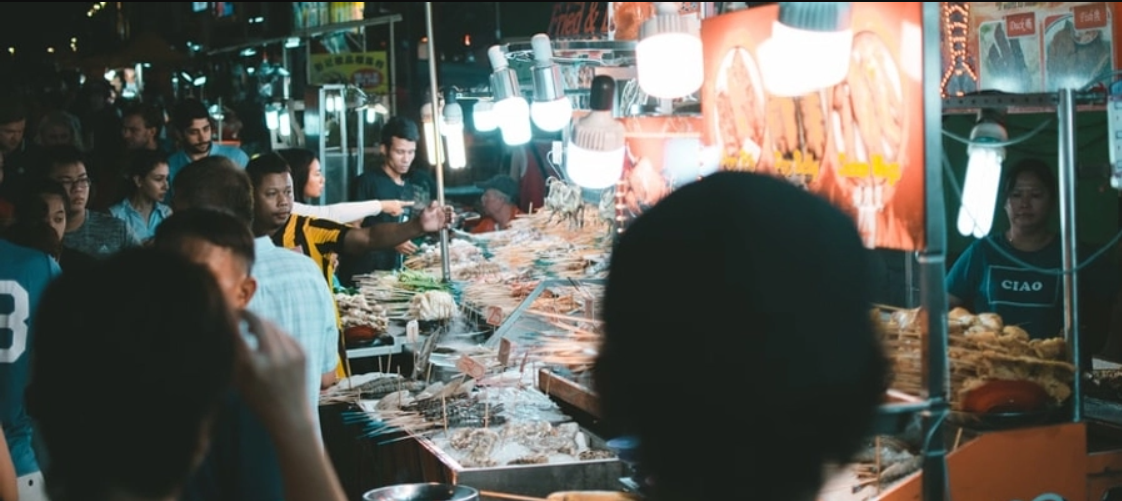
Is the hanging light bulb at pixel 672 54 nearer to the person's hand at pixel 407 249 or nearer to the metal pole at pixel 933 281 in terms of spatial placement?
the metal pole at pixel 933 281

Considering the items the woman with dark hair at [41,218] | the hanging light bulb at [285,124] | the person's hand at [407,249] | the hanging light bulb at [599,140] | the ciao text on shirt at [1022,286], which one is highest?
the hanging light bulb at [285,124]

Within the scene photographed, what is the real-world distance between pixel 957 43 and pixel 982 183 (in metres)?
2.71

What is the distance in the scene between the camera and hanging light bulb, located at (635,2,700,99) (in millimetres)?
4355

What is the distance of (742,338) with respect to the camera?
129cm

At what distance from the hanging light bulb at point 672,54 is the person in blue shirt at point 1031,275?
2.10 meters

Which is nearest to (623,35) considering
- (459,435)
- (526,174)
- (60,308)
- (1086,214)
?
(459,435)

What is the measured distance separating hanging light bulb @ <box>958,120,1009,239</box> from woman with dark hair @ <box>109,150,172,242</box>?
18.5ft

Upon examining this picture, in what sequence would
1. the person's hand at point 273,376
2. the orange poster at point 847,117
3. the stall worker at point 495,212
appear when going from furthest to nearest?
the stall worker at point 495,212 → the orange poster at point 847,117 → the person's hand at point 273,376

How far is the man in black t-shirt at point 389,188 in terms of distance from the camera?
9367 millimetres

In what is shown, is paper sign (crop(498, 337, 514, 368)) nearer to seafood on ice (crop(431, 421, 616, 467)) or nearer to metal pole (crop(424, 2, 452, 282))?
seafood on ice (crop(431, 421, 616, 467))

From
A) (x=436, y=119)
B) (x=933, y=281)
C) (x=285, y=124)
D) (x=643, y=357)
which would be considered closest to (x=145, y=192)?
(x=436, y=119)

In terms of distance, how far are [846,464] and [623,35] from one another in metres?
5.28

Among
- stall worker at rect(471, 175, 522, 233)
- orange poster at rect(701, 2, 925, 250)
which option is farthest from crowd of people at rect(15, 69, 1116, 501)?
stall worker at rect(471, 175, 522, 233)

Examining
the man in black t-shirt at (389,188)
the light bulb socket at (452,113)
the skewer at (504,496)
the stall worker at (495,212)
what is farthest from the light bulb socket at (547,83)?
the stall worker at (495,212)
